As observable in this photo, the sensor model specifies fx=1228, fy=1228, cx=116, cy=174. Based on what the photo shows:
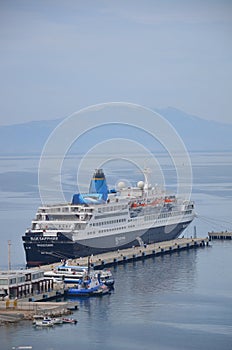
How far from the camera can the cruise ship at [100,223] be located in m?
27.9

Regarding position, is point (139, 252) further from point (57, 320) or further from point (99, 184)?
point (57, 320)

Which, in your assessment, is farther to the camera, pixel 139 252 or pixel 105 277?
pixel 139 252

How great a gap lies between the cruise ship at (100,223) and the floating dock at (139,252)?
337 millimetres

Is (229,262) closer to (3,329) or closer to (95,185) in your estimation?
(95,185)

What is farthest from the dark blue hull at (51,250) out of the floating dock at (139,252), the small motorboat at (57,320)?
the small motorboat at (57,320)

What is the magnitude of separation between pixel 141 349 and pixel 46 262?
948 cm

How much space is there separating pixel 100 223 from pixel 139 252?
1166mm

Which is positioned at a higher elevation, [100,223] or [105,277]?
[100,223]

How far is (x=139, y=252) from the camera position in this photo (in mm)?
29250

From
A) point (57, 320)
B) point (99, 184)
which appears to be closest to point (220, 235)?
point (99, 184)

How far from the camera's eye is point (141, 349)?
1845 centimetres

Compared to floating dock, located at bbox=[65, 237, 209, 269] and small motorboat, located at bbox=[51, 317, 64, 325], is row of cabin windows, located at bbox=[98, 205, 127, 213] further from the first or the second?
small motorboat, located at bbox=[51, 317, 64, 325]

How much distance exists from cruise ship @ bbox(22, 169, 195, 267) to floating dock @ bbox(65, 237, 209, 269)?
0.34 m

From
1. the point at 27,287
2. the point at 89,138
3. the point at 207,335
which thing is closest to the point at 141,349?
the point at 207,335
